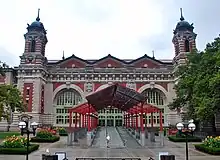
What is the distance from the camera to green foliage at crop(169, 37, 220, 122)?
76.6 feet

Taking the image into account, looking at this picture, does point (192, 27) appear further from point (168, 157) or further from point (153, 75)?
point (168, 157)

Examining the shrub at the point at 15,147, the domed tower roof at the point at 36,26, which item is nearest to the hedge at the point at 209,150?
the shrub at the point at 15,147

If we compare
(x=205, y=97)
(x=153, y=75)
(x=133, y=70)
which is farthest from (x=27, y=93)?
(x=205, y=97)

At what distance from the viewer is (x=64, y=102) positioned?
51.4 meters

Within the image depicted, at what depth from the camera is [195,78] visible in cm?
2991

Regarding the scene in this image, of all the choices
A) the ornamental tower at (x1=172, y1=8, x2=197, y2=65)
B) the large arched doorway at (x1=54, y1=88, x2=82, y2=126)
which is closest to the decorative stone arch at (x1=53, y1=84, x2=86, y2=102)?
the large arched doorway at (x1=54, y1=88, x2=82, y2=126)

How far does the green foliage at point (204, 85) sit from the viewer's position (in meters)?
23.3

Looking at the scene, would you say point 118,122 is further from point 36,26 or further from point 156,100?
point 36,26

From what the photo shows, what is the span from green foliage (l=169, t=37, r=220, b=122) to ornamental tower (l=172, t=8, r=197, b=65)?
43.6 feet

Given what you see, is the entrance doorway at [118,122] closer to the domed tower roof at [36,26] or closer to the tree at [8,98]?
the domed tower roof at [36,26]

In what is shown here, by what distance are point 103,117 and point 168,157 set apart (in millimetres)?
41129

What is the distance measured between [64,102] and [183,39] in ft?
88.1

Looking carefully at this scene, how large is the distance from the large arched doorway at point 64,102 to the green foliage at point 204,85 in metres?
21.2

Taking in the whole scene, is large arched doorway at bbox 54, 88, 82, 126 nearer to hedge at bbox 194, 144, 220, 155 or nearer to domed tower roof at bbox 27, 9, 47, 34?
domed tower roof at bbox 27, 9, 47, 34
